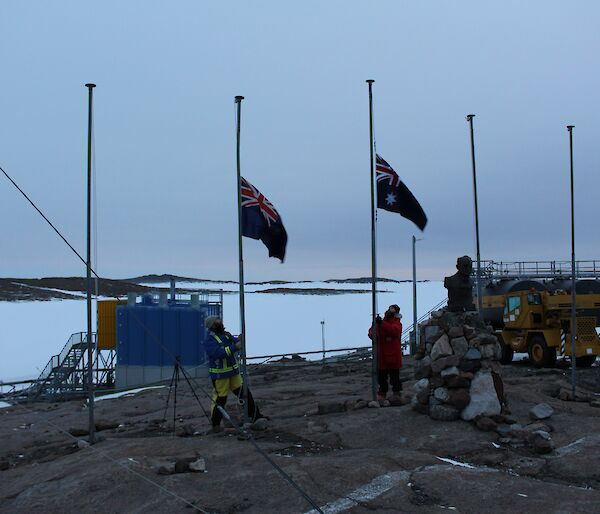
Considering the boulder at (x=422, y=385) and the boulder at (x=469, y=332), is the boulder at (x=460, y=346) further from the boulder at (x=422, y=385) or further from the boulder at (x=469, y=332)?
the boulder at (x=422, y=385)

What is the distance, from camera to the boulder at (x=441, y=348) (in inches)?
446

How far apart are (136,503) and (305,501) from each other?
197 centimetres

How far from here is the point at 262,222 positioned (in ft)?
37.4

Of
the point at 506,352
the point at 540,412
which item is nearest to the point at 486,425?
the point at 540,412

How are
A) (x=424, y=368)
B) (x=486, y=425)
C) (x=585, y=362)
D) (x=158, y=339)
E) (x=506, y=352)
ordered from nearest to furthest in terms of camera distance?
(x=486, y=425) < (x=424, y=368) < (x=585, y=362) < (x=506, y=352) < (x=158, y=339)

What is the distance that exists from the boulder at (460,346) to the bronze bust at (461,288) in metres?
0.76

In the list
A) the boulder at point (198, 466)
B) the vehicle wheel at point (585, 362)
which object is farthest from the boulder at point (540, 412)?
the vehicle wheel at point (585, 362)

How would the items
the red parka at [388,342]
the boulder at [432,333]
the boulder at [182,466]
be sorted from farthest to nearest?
1. the red parka at [388,342]
2. the boulder at [432,333]
3. the boulder at [182,466]

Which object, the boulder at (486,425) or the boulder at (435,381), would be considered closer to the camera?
the boulder at (486,425)

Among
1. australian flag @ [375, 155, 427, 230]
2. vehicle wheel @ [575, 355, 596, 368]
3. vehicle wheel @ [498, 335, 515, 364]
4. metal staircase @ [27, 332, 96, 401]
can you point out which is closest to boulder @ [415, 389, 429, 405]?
australian flag @ [375, 155, 427, 230]

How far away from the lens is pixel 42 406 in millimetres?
18953

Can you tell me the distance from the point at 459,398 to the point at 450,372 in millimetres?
455

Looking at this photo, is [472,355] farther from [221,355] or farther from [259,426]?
[221,355]

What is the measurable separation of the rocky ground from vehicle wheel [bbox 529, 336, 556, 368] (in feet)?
22.6
